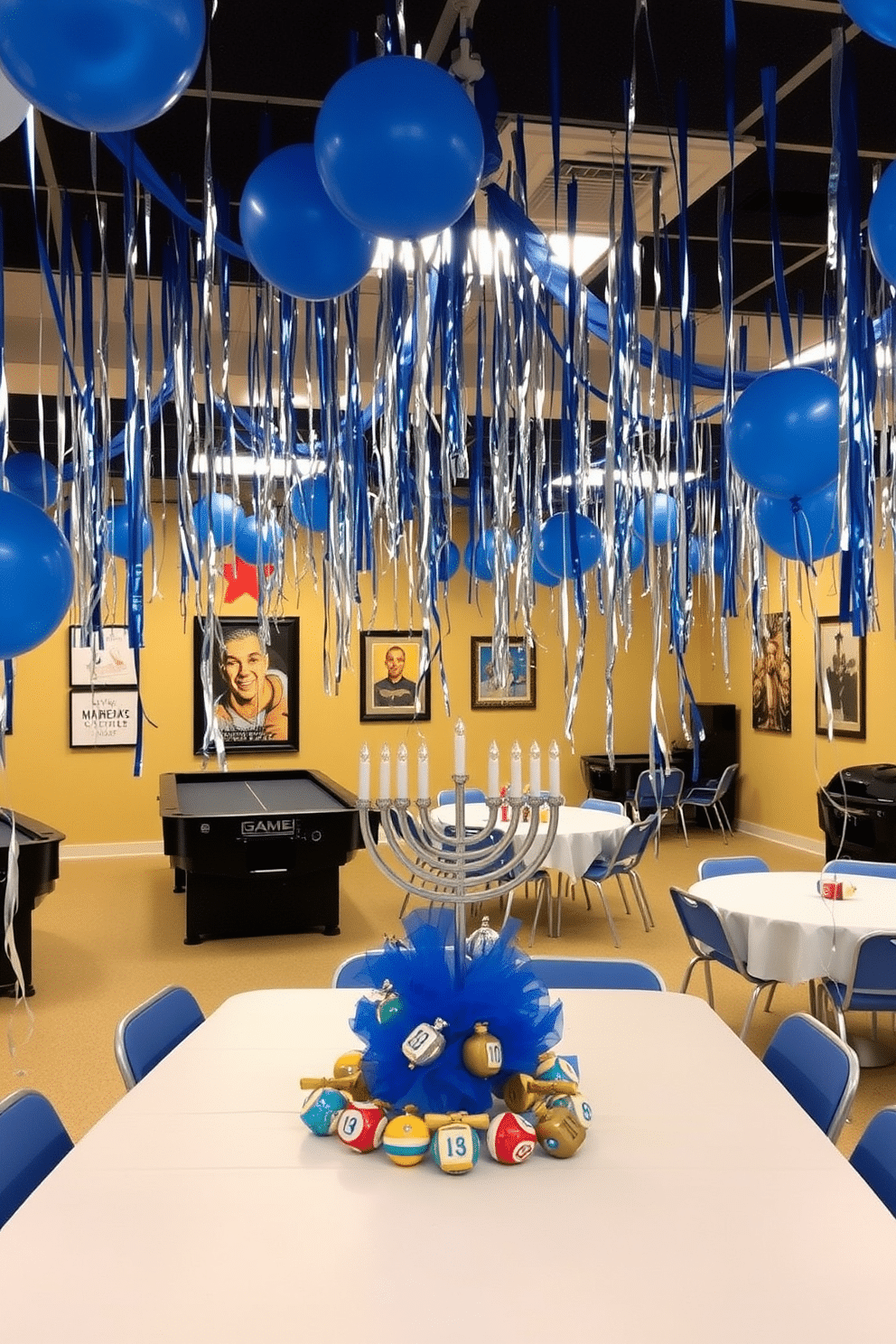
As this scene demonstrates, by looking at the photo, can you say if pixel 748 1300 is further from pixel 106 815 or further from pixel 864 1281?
pixel 106 815

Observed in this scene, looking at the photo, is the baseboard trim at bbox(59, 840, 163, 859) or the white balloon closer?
the white balloon

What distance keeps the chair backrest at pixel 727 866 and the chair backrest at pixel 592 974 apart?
76.4 inches

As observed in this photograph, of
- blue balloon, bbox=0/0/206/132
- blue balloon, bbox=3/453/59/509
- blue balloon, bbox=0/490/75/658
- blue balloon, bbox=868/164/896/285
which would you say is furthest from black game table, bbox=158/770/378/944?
blue balloon, bbox=0/0/206/132

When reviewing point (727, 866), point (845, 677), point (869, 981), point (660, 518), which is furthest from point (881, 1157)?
point (845, 677)

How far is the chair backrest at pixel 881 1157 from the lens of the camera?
1.88 metres

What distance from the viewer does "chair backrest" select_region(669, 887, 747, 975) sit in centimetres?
405

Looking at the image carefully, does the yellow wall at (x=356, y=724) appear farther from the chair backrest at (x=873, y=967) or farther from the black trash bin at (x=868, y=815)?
the chair backrest at (x=873, y=967)

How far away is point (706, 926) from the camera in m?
4.16

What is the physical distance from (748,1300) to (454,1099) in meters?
0.63

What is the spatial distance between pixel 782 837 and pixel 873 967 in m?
5.74

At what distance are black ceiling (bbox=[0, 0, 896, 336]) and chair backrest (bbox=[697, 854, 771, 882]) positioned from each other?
2766 millimetres

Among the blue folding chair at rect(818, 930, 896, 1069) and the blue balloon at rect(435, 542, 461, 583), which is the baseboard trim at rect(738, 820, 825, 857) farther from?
the blue folding chair at rect(818, 930, 896, 1069)

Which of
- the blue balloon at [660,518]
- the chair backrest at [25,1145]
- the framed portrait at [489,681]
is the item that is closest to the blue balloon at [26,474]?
the chair backrest at [25,1145]

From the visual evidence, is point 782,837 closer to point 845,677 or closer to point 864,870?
point 845,677
